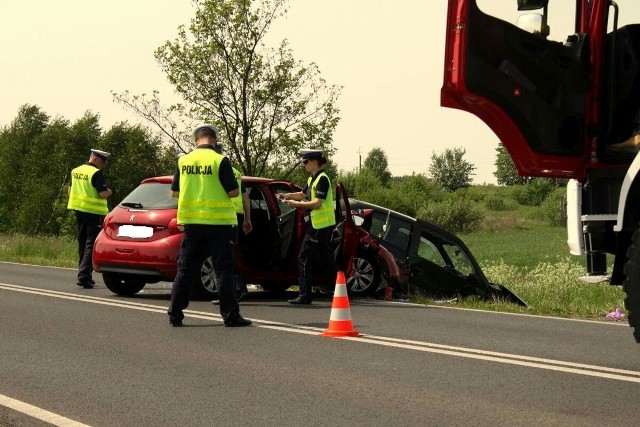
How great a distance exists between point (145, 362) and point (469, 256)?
793 cm

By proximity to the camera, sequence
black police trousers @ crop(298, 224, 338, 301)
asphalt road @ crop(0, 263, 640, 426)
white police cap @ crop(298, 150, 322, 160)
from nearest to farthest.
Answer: asphalt road @ crop(0, 263, 640, 426), black police trousers @ crop(298, 224, 338, 301), white police cap @ crop(298, 150, 322, 160)

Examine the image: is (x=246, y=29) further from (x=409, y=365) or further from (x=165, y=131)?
(x=409, y=365)

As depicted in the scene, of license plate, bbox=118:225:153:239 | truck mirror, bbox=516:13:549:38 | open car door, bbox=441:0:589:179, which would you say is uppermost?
truck mirror, bbox=516:13:549:38

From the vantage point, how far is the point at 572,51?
26.5 feet

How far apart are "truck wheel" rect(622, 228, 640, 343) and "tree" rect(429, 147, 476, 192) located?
178148 mm

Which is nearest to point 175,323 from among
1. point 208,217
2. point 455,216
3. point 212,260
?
point 212,260

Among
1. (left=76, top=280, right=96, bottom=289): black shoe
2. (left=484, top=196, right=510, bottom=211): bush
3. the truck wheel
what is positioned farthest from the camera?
(left=484, top=196, right=510, bottom=211): bush

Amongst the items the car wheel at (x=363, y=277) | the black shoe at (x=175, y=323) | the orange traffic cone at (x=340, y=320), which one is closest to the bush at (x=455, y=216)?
the car wheel at (x=363, y=277)

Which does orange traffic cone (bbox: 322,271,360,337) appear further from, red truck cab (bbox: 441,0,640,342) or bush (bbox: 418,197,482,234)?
bush (bbox: 418,197,482,234)

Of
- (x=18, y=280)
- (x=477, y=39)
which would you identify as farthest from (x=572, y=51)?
(x=18, y=280)

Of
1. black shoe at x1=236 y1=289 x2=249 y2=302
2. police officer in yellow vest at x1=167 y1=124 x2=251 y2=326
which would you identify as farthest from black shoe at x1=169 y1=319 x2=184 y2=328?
black shoe at x1=236 y1=289 x2=249 y2=302

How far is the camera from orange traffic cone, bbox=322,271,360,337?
31.8 feet

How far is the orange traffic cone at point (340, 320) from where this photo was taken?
9.69 meters

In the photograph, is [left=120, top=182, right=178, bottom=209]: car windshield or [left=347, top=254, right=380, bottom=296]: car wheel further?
[left=347, top=254, right=380, bottom=296]: car wheel
